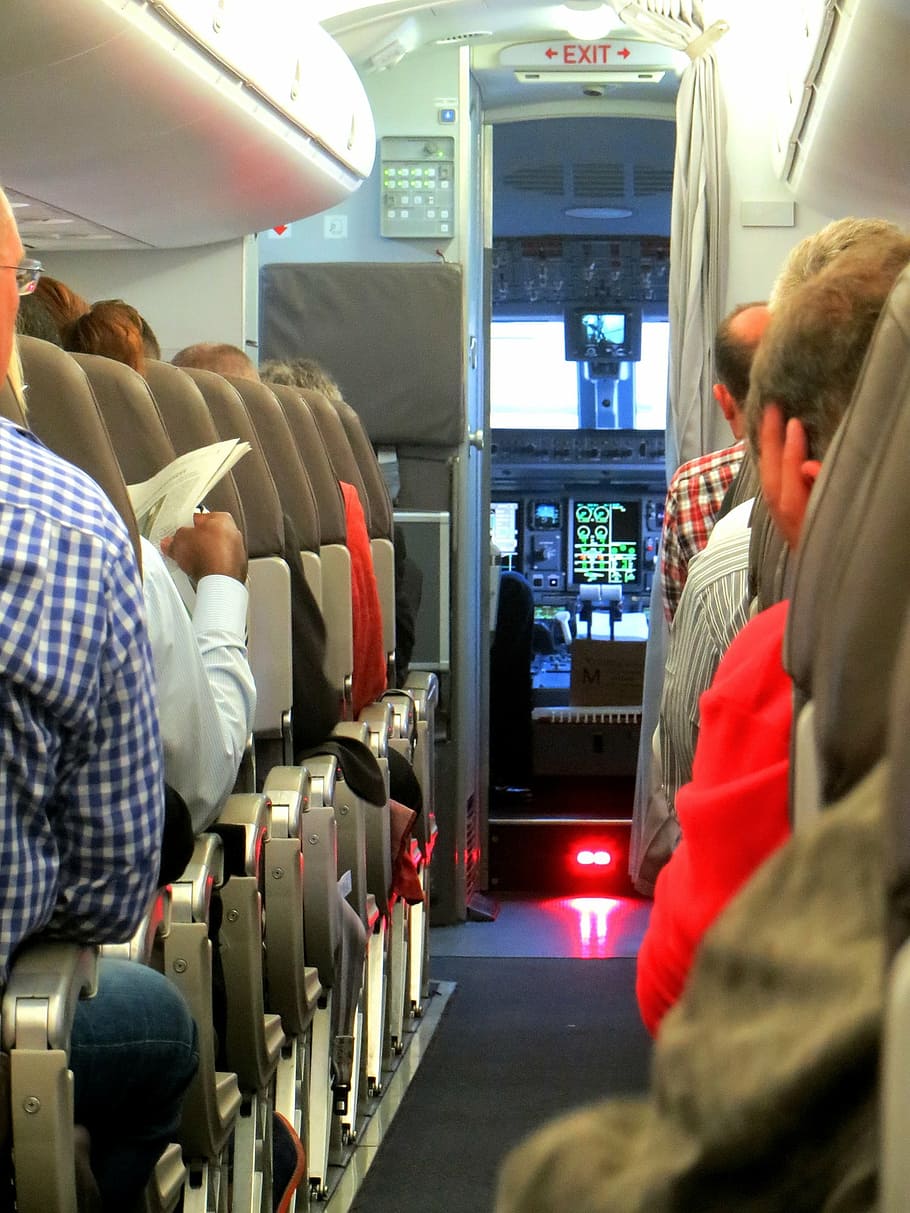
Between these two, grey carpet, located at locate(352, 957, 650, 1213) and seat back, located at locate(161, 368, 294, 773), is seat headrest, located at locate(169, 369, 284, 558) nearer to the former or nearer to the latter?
A: seat back, located at locate(161, 368, 294, 773)

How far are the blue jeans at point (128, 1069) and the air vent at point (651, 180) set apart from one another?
8122mm

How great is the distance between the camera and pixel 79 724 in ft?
5.93

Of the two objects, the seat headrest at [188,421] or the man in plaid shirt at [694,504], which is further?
the man in plaid shirt at [694,504]

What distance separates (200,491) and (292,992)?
43.6 inches

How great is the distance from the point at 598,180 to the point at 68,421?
7847mm

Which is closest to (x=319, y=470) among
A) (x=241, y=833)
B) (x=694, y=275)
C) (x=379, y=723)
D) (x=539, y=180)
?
(x=379, y=723)

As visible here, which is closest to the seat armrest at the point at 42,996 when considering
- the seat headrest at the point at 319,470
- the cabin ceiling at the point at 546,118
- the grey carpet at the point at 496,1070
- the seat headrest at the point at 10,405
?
the seat headrest at the point at 10,405

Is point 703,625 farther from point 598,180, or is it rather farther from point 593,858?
point 598,180

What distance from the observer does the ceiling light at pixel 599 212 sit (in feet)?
33.0

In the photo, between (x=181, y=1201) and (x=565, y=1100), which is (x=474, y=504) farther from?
(x=181, y=1201)

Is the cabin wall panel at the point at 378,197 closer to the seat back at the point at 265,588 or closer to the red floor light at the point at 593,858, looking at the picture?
the red floor light at the point at 593,858

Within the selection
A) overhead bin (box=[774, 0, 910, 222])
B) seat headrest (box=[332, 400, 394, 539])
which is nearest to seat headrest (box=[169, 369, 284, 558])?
seat headrest (box=[332, 400, 394, 539])

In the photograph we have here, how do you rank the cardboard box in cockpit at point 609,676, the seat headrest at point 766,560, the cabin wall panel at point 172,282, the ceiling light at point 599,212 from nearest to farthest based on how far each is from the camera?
the seat headrest at point 766,560, the cabin wall panel at point 172,282, the cardboard box in cockpit at point 609,676, the ceiling light at point 599,212

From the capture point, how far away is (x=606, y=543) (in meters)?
11.1
